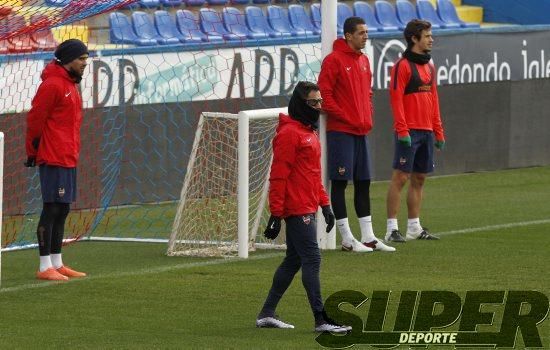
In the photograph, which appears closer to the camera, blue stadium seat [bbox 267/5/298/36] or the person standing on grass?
the person standing on grass

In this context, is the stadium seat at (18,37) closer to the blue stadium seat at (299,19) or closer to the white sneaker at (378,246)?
the white sneaker at (378,246)

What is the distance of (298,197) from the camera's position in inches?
362

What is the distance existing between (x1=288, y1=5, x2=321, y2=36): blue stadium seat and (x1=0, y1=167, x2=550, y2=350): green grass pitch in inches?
157

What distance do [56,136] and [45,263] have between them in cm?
101

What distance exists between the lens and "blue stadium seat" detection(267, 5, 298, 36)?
720 inches

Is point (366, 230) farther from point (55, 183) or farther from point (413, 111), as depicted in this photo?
point (55, 183)

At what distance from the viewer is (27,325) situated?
9.47 m

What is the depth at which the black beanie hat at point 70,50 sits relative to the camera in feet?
36.9

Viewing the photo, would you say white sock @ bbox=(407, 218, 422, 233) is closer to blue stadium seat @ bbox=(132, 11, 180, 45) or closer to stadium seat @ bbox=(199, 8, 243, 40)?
stadium seat @ bbox=(199, 8, 243, 40)

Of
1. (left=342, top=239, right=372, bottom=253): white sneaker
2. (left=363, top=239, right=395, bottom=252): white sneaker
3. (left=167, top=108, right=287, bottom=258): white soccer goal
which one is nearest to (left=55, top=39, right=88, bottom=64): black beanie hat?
(left=167, top=108, right=287, bottom=258): white soccer goal

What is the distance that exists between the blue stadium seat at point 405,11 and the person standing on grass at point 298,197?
1510cm

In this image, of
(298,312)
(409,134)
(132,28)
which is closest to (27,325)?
(298,312)

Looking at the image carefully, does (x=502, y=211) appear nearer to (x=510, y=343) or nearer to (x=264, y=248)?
(x=264, y=248)

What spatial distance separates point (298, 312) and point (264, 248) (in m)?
3.29
